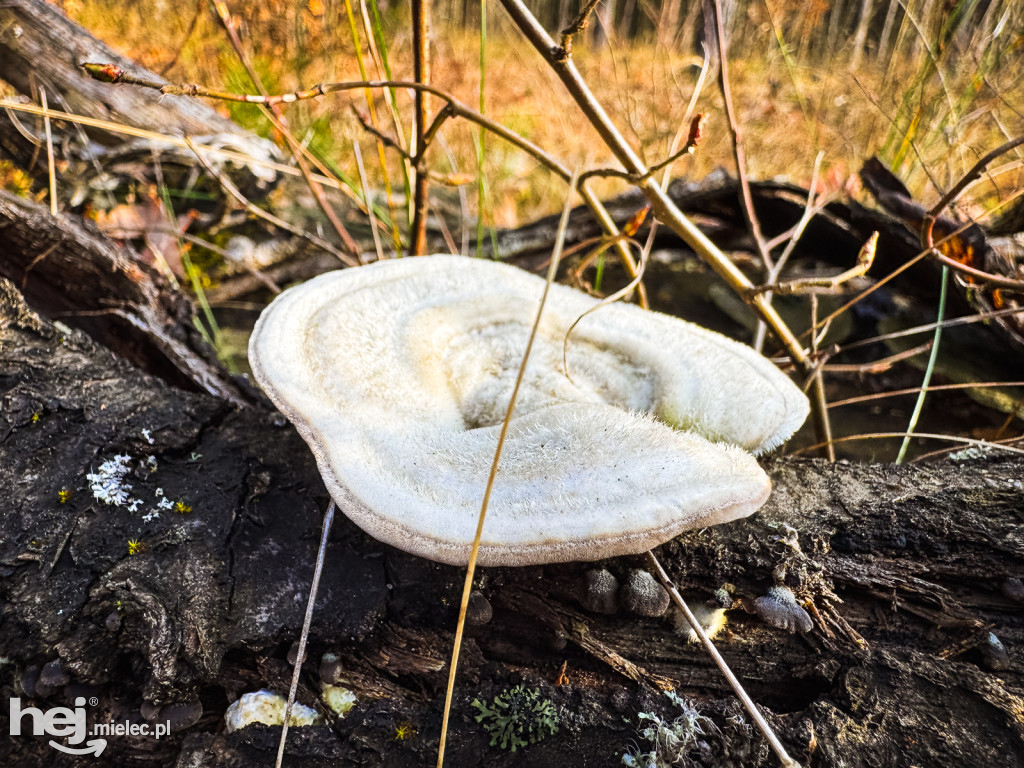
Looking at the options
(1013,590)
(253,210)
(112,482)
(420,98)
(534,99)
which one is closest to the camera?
(1013,590)

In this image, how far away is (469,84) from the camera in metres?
7.91

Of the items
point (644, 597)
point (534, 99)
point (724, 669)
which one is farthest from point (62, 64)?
point (534, 99)

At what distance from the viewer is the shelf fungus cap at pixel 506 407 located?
4.11 ft

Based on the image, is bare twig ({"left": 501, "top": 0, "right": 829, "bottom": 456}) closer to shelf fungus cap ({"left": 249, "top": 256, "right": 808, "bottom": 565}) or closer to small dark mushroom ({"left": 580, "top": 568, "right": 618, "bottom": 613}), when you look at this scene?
shelf fungus cap ({"left": 249, "top": 256, "right": 808, "bottom": 565})

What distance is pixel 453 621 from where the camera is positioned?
1499 millimetres

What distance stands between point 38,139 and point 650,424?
11.3ft

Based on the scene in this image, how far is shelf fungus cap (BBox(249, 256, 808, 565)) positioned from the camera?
125 centimetres

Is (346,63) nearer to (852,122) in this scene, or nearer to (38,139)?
(38,139)

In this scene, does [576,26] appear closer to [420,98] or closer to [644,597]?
[420,98]

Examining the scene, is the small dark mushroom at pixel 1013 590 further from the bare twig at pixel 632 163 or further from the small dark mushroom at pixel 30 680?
the small dark mushroom at pixel 30 680

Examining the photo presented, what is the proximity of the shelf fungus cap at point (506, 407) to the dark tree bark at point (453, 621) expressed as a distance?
0.98 feet

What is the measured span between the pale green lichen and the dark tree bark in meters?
0.02

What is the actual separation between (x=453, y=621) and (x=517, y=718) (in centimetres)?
27

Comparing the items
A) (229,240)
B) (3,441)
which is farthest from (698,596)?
(229,240)
